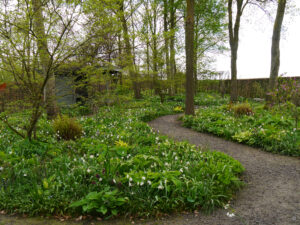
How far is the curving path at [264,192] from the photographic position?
2.65m

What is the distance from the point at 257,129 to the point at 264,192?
3166 millimetres

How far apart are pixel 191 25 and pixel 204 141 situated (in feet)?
15.4

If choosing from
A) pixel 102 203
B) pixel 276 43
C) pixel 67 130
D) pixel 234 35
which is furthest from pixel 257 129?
pixel 234 35

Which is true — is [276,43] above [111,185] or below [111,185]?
above

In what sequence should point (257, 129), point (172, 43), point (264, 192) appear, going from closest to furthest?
point (264, 192), point (257, 129), point (172, 43)

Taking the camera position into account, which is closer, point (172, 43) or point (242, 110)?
point (242, 110)

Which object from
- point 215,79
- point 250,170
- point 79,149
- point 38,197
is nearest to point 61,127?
point 79,149

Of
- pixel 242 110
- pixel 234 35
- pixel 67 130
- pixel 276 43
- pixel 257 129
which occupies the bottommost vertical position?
pixel 257 129

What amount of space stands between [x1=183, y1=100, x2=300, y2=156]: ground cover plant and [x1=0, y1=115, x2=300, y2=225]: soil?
0.39 meters

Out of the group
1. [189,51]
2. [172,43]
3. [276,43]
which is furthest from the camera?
[172,43]

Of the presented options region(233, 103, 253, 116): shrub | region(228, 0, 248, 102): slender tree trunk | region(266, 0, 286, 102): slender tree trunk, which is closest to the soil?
region(233, 103, 253, 116): shrub

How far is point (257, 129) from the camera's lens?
6133 millimetres

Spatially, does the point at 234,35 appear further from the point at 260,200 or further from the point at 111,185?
the point at 111,185

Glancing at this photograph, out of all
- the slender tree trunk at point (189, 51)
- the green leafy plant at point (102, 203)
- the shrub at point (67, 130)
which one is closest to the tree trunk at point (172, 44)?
the slender tree trunk at point (189, 51)
